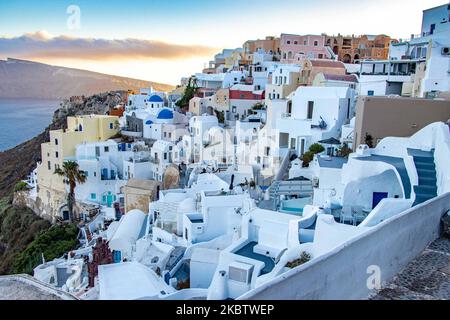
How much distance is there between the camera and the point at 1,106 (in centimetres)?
10575

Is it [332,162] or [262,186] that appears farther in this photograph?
[262,186]

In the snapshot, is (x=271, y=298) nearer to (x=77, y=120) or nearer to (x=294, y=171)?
(x=294, y=171)

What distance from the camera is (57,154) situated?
23047 millimetres

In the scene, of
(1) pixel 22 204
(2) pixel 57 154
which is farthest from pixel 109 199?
(1) pixel 22 204

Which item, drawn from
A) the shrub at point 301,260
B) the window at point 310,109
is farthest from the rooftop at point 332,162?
the window at point 310,109

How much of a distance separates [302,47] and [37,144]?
28290mm

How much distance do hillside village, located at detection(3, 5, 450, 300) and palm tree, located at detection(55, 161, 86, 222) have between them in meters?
0.07

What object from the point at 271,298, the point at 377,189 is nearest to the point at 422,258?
the point at 271,298

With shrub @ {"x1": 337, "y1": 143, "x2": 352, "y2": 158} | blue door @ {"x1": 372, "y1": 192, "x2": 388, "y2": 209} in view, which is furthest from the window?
blue door @ {"x1": 372, "y1": 192, "x2": 388, "y2": 209}

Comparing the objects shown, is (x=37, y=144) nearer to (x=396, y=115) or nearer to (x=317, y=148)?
(x=317, y=148)

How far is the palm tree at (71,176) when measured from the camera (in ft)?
70.5

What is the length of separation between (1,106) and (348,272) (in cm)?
11962

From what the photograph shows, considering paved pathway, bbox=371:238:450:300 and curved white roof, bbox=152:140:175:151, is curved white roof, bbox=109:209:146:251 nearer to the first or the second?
curved white roof, bbox=152:140:175:151

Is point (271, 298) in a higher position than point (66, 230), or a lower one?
higher
